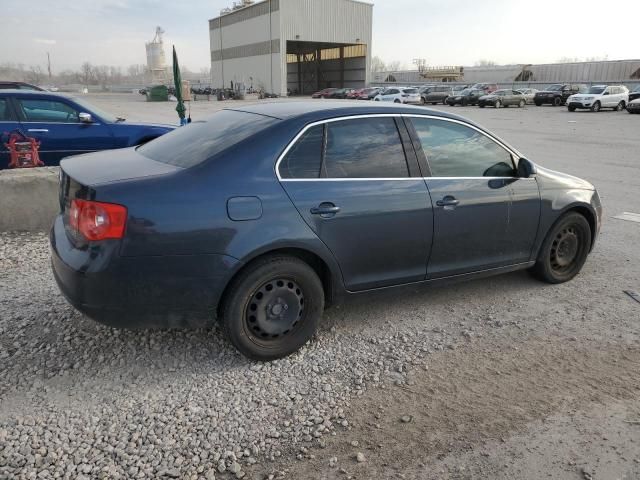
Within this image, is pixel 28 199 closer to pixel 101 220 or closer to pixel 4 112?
pixel 4 112

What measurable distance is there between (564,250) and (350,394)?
2883mm

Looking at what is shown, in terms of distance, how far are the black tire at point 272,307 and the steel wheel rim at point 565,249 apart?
2549 mm

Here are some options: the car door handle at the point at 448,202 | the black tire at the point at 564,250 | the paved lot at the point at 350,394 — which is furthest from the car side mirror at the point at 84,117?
the black tire at the point at 564,250

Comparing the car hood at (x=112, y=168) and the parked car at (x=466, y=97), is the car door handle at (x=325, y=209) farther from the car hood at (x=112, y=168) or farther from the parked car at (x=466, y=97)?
the parked car at (x=466, y=97)

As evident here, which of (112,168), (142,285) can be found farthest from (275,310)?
(112,168)

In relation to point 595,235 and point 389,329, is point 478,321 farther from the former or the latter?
point 595,235

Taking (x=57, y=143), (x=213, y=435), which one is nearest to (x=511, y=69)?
(x=57, y=143)

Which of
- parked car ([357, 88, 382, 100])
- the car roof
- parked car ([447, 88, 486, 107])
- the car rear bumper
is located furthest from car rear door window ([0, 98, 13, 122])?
parked car ([357, 88, 382, 100])

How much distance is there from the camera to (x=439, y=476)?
2486 mm

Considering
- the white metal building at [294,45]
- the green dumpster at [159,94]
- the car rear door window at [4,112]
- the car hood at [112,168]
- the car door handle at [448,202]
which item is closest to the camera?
the car hood at [112,168]

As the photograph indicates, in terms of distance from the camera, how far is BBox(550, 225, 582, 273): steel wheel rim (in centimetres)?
478

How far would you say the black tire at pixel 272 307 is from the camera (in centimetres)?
321

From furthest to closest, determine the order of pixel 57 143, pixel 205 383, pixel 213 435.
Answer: pixel 57 143, pixel 205 383, pixel 213 435

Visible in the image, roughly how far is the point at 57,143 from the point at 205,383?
20.7 ft
